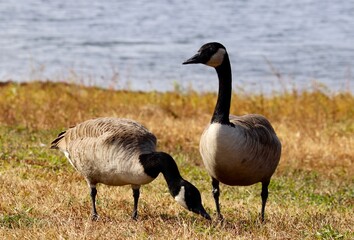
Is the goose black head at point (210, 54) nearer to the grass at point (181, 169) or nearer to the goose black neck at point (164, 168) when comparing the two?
the goose black neck at point (164, 168)

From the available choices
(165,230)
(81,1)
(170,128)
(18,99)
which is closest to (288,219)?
(165,230)

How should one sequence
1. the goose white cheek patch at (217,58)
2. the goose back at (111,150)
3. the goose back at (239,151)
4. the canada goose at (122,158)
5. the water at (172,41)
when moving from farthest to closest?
the water at (172,41) → the goose white cheek patch at (217,58) → the goose back at (239,151) → the goose back at (111,150) → the canada goose at (122,158)

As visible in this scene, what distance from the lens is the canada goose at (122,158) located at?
770 centimetres

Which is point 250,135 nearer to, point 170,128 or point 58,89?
point 170,128

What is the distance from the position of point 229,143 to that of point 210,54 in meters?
0.97

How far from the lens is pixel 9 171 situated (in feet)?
34.1

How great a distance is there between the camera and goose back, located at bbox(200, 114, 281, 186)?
826cm

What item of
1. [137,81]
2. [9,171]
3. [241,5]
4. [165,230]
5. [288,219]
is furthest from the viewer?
[241,5]

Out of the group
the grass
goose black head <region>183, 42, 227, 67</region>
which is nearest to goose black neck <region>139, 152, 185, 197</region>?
the grass

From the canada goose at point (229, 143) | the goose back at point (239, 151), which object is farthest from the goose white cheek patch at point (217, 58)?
the goose back at point (239, 151)

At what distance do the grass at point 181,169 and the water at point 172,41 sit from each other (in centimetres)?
189

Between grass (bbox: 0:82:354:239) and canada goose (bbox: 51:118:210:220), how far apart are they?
36cm

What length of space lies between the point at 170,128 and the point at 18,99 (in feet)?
14.2

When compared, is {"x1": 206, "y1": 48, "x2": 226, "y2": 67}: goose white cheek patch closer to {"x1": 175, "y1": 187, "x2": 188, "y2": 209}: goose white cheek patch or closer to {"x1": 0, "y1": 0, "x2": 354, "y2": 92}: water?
{"x1": 175, "y1": 187, "x2": 188, "y2": 209}: goose white cheek patch
